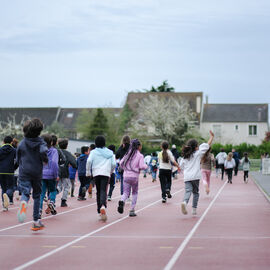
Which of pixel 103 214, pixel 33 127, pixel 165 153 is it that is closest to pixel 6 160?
pixel 103 214

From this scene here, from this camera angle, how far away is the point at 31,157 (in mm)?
10547

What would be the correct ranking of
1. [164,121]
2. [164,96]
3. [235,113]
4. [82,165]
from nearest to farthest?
1. [82,165]
2. [164,121]
3. [235,113]
4. [164,96]

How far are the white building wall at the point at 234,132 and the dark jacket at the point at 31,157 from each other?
78.1 metres

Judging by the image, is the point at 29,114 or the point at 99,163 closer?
the point at 99,163

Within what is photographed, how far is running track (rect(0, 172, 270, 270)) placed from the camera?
771cm

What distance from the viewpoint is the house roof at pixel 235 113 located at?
89.5m

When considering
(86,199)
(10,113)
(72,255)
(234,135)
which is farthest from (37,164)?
(10,113)

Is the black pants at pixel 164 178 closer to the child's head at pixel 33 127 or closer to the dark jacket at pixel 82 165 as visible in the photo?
the dark jacket at pixel 82 165

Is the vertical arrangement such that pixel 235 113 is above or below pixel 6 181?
above

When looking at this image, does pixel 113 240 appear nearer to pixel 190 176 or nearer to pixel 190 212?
pixel 190 176

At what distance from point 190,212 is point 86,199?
213 inches

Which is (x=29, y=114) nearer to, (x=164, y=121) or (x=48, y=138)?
(x=164, y=121)

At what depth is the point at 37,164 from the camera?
1059 cm

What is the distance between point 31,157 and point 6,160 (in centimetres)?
525
